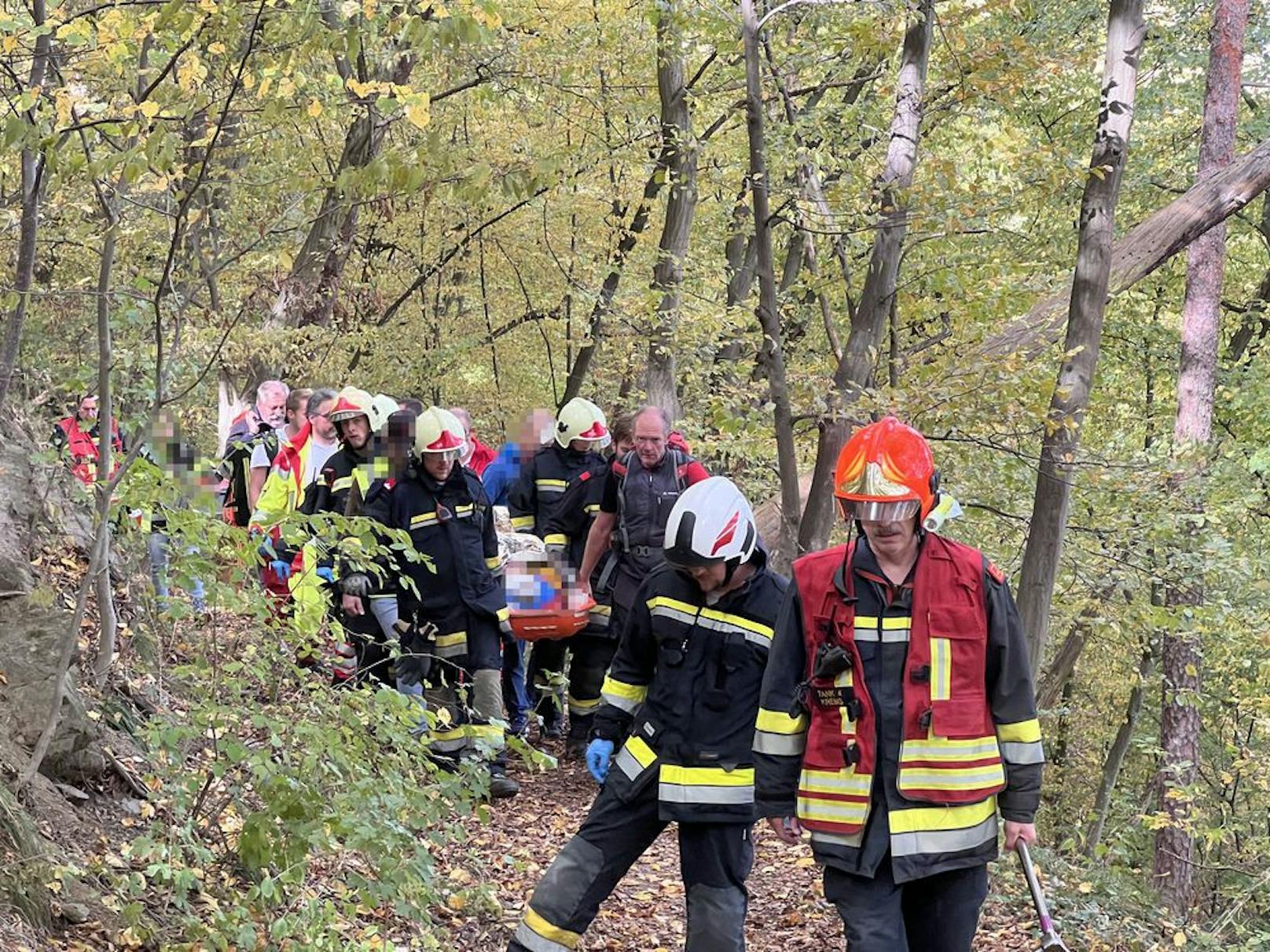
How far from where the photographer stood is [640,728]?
4.67 meters

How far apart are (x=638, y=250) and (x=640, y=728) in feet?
39.5

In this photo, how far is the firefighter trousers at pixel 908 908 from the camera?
12.2 feet

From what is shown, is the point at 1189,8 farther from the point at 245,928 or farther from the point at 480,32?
the point at 245,928

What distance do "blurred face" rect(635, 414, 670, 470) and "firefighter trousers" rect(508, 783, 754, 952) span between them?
3.23m

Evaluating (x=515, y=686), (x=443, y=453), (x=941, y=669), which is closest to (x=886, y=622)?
(x=941, y=669)

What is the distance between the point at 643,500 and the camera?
7.66 metres

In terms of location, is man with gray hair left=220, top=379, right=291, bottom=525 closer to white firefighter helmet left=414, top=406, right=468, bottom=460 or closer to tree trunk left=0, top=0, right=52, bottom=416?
white firefighter helmet left=414, top=406, right=468, bottom=460

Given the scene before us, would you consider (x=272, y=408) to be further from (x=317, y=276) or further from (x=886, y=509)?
(x=886, y=509)

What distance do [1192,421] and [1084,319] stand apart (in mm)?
5931

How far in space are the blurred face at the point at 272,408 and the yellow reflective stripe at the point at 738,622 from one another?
5.86m

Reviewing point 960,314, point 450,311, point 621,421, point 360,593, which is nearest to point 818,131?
point 960,314

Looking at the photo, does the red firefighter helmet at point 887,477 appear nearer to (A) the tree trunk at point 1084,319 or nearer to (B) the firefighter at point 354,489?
(B) the firefighter at point 354,489

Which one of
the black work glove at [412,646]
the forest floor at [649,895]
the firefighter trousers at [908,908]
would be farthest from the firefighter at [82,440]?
the firefighter trousers at [908,908]

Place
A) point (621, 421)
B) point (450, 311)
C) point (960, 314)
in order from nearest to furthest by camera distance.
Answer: point (621, 421) < point (960, 314) < point (450, 311)
